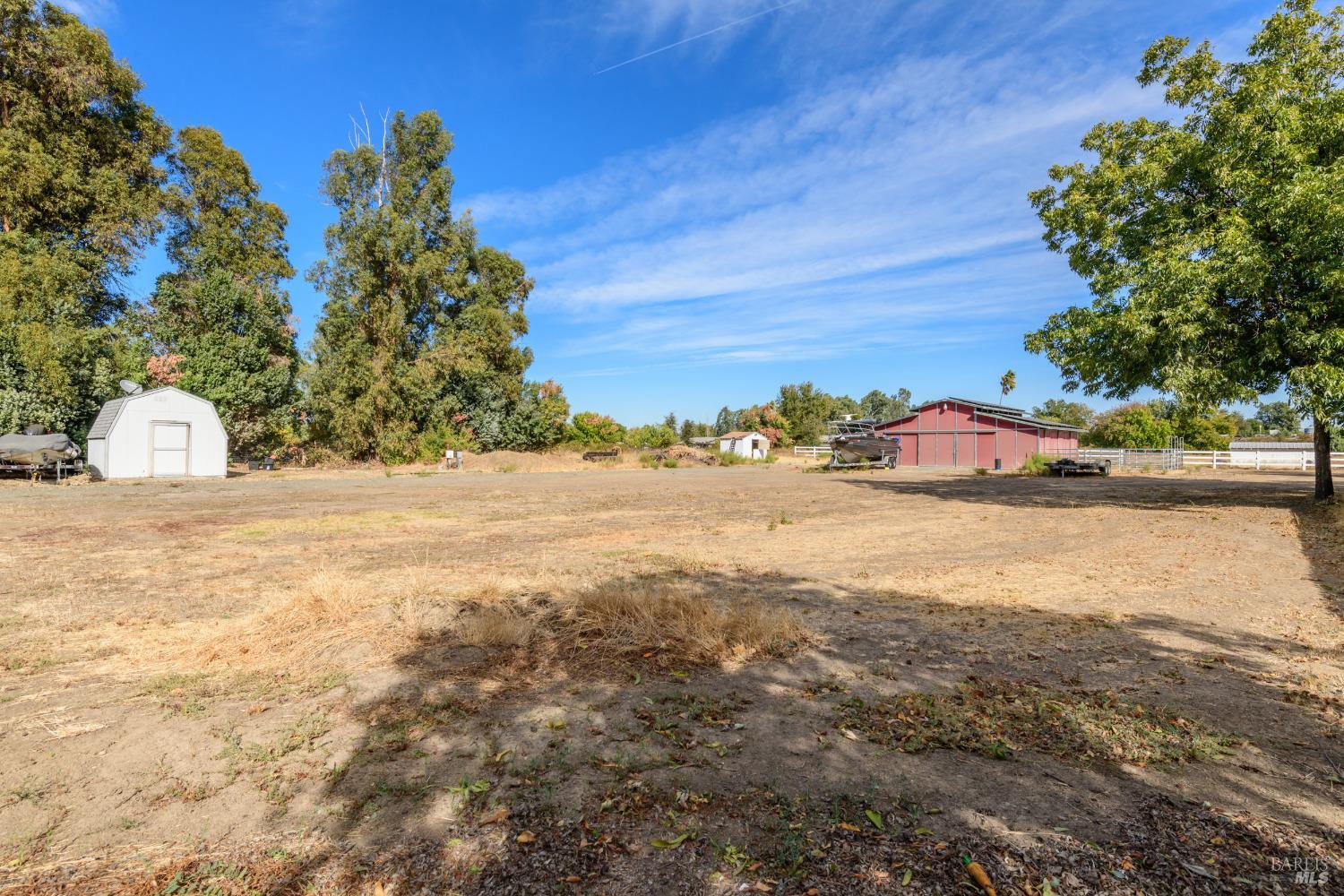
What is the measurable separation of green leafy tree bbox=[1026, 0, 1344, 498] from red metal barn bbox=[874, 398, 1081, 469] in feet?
93.9

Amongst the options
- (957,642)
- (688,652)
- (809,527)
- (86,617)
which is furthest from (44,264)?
(957,642)

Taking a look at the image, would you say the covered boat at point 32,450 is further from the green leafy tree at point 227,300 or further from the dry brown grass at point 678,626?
the dry brown grass at point 678,626

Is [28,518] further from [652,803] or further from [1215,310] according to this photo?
[1215,310]

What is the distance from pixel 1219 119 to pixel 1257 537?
1036 centimetres

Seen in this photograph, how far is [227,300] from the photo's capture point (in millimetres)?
31844

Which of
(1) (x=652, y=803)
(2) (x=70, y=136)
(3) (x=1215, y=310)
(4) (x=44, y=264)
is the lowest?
(1) (x=652, y=803)

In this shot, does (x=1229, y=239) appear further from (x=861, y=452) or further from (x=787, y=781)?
(x=861, y=452)

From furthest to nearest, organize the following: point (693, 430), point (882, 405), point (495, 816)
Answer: point (882, 405), point (693, 430), point (495, 816)

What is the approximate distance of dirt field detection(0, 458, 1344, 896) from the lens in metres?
2.38

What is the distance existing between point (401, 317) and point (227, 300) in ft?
27.3

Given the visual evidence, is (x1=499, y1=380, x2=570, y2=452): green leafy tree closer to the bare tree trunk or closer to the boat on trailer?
the boat on trailer

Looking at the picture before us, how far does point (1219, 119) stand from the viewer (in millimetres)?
14406

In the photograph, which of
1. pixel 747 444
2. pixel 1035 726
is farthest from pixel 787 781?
pixel 747 444

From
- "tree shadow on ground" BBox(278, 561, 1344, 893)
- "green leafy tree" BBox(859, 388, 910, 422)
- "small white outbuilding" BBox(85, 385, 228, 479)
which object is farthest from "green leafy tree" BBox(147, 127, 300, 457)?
"green leafy tree" BBox(859, 388, 910, 422)
